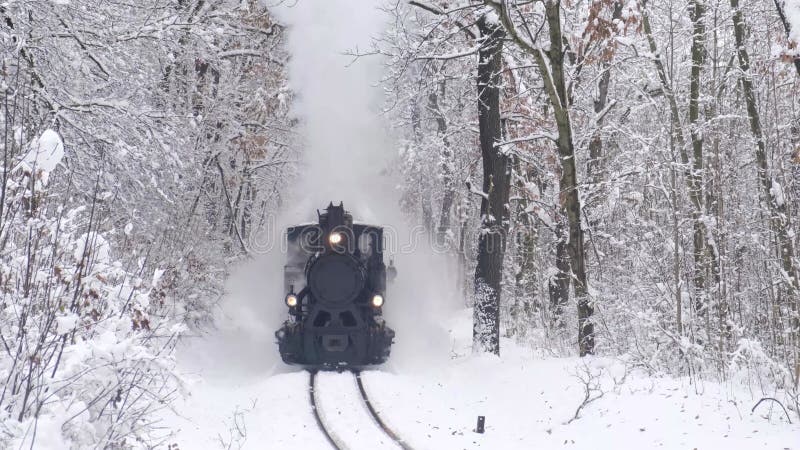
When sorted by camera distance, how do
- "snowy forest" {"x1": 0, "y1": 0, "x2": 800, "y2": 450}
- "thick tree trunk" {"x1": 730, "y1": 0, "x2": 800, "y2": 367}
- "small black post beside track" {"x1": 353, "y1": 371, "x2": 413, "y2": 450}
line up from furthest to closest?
1. "thick tree trunk" {"x1": 730, "y1": 0, "x2": 800, "y2": 367}
2. "small black post beside track" {"x1": 353, "y1": 371, "x2": 413, "y2": 450}
3. "snowy forest" {"x1": 0, "y1": 0, "x2": 800, "y2": 450}

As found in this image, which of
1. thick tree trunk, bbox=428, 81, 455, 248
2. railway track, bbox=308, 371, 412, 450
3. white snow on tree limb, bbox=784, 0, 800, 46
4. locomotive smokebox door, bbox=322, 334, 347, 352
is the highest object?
thick tree trunk, bbox=428, 81, 455, 248

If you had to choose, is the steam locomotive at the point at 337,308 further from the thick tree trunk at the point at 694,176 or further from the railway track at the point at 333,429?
the thick tree trunk at the point at 694,176

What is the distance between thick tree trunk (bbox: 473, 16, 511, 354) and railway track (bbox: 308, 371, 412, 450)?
7.50 feet

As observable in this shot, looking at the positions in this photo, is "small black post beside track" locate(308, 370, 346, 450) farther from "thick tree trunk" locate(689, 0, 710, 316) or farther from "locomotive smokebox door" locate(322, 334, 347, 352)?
"thick tree trunk" locate(689, 0, 710, 316)

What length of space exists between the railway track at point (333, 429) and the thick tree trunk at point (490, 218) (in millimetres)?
2286

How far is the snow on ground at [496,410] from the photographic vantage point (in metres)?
6.06

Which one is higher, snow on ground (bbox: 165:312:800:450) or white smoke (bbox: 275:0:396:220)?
white smoke (bbox: 275:0:396:220)

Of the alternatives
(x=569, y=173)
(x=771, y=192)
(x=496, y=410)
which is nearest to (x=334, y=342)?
(x=496, y=410)

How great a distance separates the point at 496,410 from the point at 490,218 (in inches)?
148

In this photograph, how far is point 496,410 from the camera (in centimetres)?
896

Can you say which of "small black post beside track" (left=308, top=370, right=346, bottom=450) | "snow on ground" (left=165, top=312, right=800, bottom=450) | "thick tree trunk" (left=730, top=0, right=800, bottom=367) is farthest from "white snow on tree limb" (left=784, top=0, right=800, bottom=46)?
"small black post beside track" (left=308, top=370, right=346, bottom=450)

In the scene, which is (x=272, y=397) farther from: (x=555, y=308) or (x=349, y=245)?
(x=555, y=308)

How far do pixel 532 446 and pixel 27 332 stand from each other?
473cm

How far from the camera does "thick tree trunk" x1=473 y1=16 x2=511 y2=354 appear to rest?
38.7 ft
